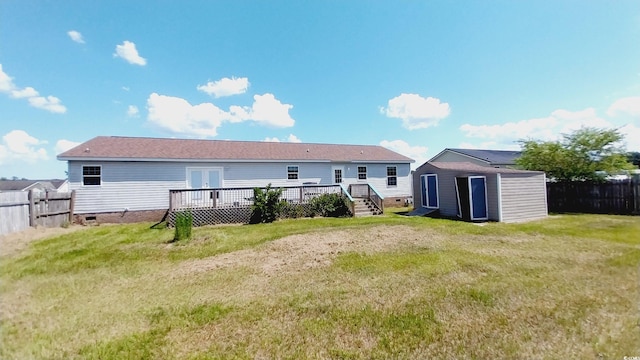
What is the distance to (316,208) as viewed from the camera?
45.6ft

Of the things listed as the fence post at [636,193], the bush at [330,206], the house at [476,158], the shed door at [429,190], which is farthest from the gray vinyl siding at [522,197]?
the house at [476,158]

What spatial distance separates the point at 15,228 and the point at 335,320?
12.3 m

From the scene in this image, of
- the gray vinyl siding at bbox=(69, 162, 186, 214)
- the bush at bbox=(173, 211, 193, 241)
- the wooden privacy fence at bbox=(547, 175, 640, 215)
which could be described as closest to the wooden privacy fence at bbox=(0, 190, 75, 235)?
the gray vinyl siding at bbox=(69, 162, 186, 214)

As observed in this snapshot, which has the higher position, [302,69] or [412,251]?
[302,69]

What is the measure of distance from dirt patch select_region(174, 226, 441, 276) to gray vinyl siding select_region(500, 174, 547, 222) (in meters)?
5.46

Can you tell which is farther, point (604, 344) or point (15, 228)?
point (15, 228)

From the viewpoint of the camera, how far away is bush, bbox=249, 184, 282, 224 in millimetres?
12618

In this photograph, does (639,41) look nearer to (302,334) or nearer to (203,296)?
(302,334)

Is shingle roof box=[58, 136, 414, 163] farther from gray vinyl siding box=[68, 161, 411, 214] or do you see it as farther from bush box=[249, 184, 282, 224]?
bush box=[249, 184, 282, 224]

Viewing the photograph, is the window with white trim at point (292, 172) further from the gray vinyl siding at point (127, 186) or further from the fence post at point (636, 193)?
the fence post at point (636, 193)

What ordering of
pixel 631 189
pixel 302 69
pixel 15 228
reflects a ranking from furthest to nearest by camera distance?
1. pixel 302 69
2. pixel 631 189
3. pixel 15 228

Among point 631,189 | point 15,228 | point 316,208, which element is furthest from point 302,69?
point 631,189

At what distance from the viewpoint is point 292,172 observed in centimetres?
1756

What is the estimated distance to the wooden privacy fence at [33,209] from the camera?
9047mm
